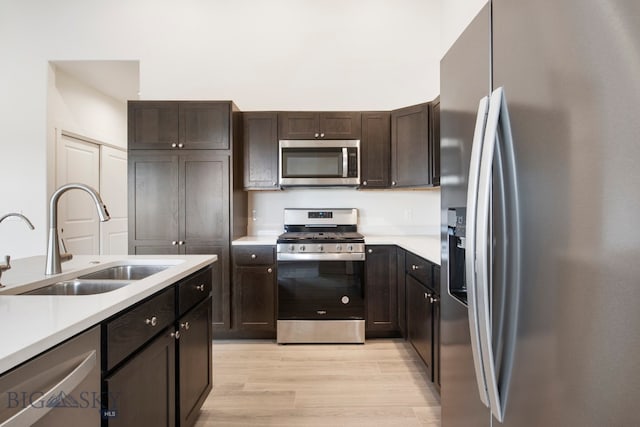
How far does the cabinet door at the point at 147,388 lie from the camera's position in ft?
3.48

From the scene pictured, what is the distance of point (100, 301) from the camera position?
1053 millimetres

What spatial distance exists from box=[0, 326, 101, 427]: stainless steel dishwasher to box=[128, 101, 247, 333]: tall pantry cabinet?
2.14 m

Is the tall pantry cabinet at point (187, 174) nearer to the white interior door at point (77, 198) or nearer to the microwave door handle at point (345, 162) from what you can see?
the microwave door handle at point (345, 162)

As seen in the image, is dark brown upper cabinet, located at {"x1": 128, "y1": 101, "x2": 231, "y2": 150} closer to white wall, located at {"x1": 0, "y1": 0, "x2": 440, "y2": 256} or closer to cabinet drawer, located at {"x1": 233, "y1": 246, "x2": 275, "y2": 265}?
white wall, located at {"x1": 0, "y1": 0, "x2": 440, "y2": 256}

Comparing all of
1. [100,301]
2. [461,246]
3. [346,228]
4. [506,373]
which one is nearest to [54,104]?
[346,228]

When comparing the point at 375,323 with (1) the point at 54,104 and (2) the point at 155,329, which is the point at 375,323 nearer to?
(2) the point at 155,329

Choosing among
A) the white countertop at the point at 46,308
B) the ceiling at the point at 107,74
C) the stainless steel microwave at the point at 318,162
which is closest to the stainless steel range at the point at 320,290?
the stainless steel microwave at the point at 318,162

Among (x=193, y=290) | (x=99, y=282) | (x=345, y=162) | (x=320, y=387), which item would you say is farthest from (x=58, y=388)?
(x=345, y=162)

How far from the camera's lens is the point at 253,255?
10.1 feet

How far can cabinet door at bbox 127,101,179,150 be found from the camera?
3.07 m

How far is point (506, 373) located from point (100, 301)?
1213mm

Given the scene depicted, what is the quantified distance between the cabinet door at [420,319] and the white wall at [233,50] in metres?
2.10

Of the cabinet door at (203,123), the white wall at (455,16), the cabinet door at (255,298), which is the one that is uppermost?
the white wall at (455,16)

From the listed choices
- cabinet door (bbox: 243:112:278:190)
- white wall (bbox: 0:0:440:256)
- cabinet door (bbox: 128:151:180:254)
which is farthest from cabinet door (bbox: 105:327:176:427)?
white wall (bbox: 0:0:440:256)
